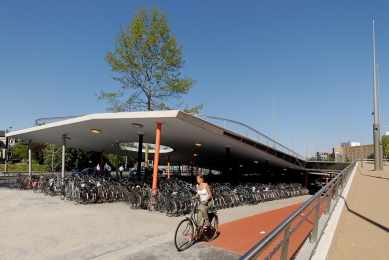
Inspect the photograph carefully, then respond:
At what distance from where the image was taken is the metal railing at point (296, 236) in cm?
194

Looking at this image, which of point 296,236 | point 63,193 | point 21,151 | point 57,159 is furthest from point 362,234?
point 21,151

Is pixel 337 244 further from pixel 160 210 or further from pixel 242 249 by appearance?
pixel 160 210

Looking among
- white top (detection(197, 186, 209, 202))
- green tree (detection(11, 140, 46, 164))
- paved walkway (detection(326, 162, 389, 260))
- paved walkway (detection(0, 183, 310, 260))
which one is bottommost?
paved walkway (detection(0, 183, 310, 260))

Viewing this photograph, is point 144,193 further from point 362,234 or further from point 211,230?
point 362,234

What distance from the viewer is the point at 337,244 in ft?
14.4

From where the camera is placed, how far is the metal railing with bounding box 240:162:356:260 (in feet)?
6.36

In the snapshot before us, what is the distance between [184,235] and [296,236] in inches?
140

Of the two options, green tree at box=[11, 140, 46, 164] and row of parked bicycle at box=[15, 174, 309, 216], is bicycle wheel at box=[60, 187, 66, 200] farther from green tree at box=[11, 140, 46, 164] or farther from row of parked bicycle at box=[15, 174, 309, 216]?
green tree at box=[11, 140, 46, 164]

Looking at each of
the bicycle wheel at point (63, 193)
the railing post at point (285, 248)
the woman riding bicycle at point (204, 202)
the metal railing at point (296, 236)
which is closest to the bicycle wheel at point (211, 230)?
the woman riding bicycle at point (204, 202)

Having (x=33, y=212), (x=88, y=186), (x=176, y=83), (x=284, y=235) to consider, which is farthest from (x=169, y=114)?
(x=176, y=83)

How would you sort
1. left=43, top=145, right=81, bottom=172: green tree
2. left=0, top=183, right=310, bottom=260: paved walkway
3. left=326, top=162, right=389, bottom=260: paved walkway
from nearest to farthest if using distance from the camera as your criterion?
left=326, top=162, right=389, bottom=260: paved walkway → left=0, top=183, right=310, bottom=260: paved walkway → left=43, top=145, right=81, bottom=172: green tree

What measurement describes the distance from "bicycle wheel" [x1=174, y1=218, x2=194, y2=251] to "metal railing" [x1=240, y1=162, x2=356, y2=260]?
267cm

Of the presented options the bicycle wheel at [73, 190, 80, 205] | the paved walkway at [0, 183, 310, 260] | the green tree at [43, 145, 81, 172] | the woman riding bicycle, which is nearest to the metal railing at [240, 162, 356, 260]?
the paved walkway at [0, 183, 310, 260]

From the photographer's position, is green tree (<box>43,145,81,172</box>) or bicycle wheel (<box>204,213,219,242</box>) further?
green tree (<box>43,145,81,172</box>)
